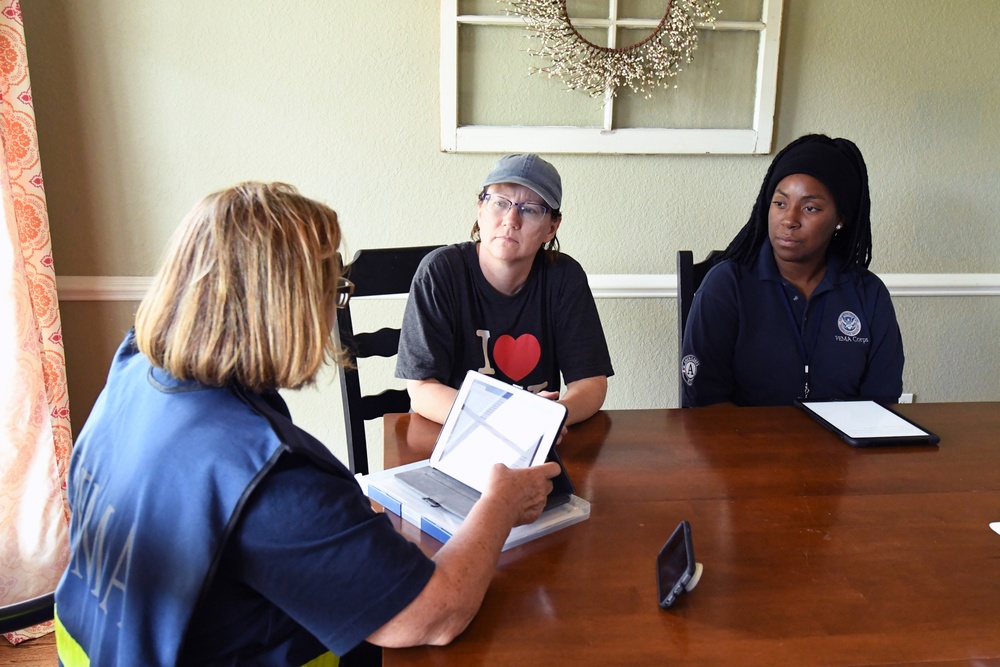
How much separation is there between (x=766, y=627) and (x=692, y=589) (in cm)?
10

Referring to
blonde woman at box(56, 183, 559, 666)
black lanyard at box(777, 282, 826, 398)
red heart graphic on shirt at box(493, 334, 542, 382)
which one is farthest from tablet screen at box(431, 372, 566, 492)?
black lanyard at box(777, 282, 826, 398)

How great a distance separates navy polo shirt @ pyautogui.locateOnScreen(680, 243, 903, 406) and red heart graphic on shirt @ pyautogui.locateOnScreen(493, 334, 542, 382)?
0.39 meters

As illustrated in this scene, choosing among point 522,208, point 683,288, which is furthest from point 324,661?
point 683,288

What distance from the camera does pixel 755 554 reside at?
1.10m

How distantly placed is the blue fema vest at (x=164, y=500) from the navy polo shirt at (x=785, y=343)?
128 cm

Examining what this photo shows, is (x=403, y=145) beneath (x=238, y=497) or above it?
above

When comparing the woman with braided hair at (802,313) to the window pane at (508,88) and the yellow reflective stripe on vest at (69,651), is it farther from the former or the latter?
the yellow reflective stripe on vest at (69,651)

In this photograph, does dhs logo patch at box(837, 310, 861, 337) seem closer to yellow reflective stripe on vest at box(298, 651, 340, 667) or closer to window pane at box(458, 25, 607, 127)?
window pane at box(458, 25, 607, 127)

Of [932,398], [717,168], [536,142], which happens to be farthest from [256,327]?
[932,398]

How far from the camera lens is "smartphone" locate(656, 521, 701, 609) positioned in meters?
0.96

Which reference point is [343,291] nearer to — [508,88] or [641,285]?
[508,88]

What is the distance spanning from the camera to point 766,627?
94 centimetres

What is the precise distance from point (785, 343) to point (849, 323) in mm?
176

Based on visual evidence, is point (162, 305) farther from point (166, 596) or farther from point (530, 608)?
point (530, 608)
